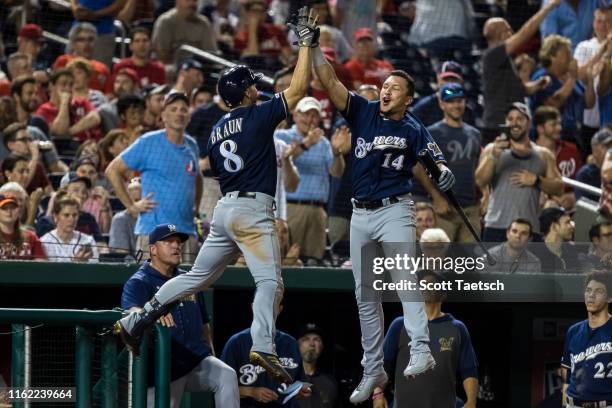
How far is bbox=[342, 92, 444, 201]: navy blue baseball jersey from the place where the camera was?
27.9 ft

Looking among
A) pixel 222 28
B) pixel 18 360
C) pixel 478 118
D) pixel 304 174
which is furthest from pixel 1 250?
pixel 222 28

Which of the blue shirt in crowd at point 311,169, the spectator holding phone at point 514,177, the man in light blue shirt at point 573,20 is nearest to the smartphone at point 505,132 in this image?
the spectator holding phone at point 514,177

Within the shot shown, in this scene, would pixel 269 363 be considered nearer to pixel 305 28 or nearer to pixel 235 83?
pixel 235 83

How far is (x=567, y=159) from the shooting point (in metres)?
13.7

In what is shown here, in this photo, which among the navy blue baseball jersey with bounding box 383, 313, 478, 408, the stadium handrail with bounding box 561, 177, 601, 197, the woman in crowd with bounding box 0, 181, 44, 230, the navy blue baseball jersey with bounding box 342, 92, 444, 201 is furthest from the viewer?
the stadium handrail with bounding box 561, 177, 601, 197

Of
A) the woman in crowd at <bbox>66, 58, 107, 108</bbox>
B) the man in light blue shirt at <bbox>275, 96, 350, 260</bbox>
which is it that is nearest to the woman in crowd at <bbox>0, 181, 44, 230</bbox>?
the man in light blue shirt at <bbox>275, 96, 350, 260</bbox>

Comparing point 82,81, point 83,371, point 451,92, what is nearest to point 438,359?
point 451,92

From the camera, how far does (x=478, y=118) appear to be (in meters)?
14.1

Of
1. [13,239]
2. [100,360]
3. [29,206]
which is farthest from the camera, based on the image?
[29,206]

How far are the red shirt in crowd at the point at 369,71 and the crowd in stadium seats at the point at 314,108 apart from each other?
0.02 m

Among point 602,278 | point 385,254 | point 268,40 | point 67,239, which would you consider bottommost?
point 602,278

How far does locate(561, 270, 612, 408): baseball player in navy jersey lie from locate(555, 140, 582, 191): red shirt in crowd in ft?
12.5

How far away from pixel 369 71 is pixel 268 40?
1.29m

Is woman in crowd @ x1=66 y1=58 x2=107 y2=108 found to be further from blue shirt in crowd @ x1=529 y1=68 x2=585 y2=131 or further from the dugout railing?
the dugout railing
